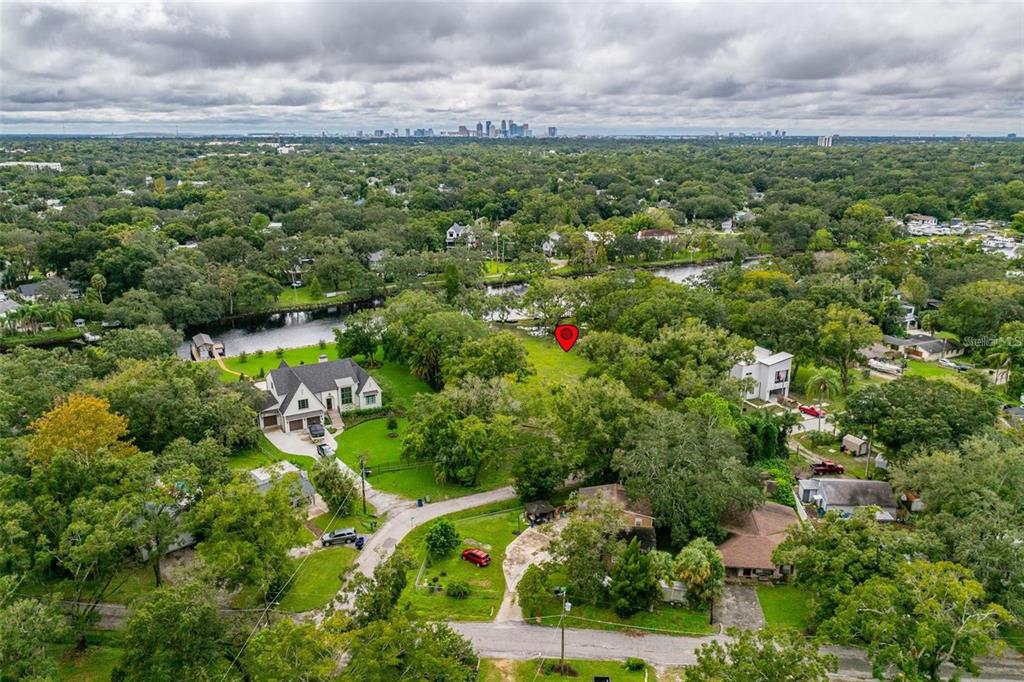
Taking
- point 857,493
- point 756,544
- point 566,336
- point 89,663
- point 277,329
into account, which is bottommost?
point 277,329

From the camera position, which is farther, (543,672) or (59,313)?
(59,313)

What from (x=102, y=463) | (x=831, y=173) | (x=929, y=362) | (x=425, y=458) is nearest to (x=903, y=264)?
(x=929, y=362)

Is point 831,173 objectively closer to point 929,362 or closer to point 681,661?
point 929,362

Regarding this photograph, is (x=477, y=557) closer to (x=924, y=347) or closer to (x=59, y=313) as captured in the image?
(x=924, y=347)

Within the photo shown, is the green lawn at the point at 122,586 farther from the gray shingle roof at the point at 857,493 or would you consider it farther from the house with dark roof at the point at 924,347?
the house with dark roof at the point at 924,347

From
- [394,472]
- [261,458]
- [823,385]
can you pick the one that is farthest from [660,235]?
[261,458]

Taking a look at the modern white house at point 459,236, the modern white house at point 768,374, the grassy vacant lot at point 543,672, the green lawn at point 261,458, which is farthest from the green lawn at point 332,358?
the modern white house at point 459,236

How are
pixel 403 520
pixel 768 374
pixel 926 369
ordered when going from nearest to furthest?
pixel 403 520
pixel 768 374
pixel 926 369
